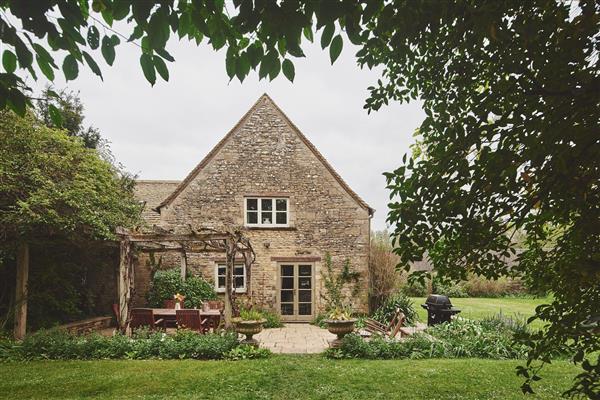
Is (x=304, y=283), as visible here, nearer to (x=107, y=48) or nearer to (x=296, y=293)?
(x=296, y=293)

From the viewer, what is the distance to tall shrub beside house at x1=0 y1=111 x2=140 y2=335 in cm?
1012

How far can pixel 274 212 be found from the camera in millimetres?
16406

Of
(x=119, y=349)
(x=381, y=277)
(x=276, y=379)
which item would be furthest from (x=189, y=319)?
(x=381, y=277)

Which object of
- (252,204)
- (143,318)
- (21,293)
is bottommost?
(143,318)

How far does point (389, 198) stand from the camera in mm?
3100

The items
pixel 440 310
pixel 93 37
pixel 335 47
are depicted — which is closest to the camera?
pixel 335 47

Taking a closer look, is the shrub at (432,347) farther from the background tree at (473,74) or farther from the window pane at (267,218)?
the window pane at (267,218)

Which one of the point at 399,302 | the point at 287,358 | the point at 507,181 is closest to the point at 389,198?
the point at 507,181

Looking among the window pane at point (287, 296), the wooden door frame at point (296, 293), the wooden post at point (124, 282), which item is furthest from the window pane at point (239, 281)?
the wooden post at point (124, 282)

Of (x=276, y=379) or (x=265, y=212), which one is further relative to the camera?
(x=265, y=212)

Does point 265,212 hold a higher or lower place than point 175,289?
→ higher

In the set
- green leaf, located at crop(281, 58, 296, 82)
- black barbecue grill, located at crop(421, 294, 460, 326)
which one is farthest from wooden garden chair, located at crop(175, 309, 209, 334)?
green leaf, located at crop(281, 58, 296, 82)

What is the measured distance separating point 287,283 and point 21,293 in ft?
28.5

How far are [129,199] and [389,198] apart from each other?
45.6ft
